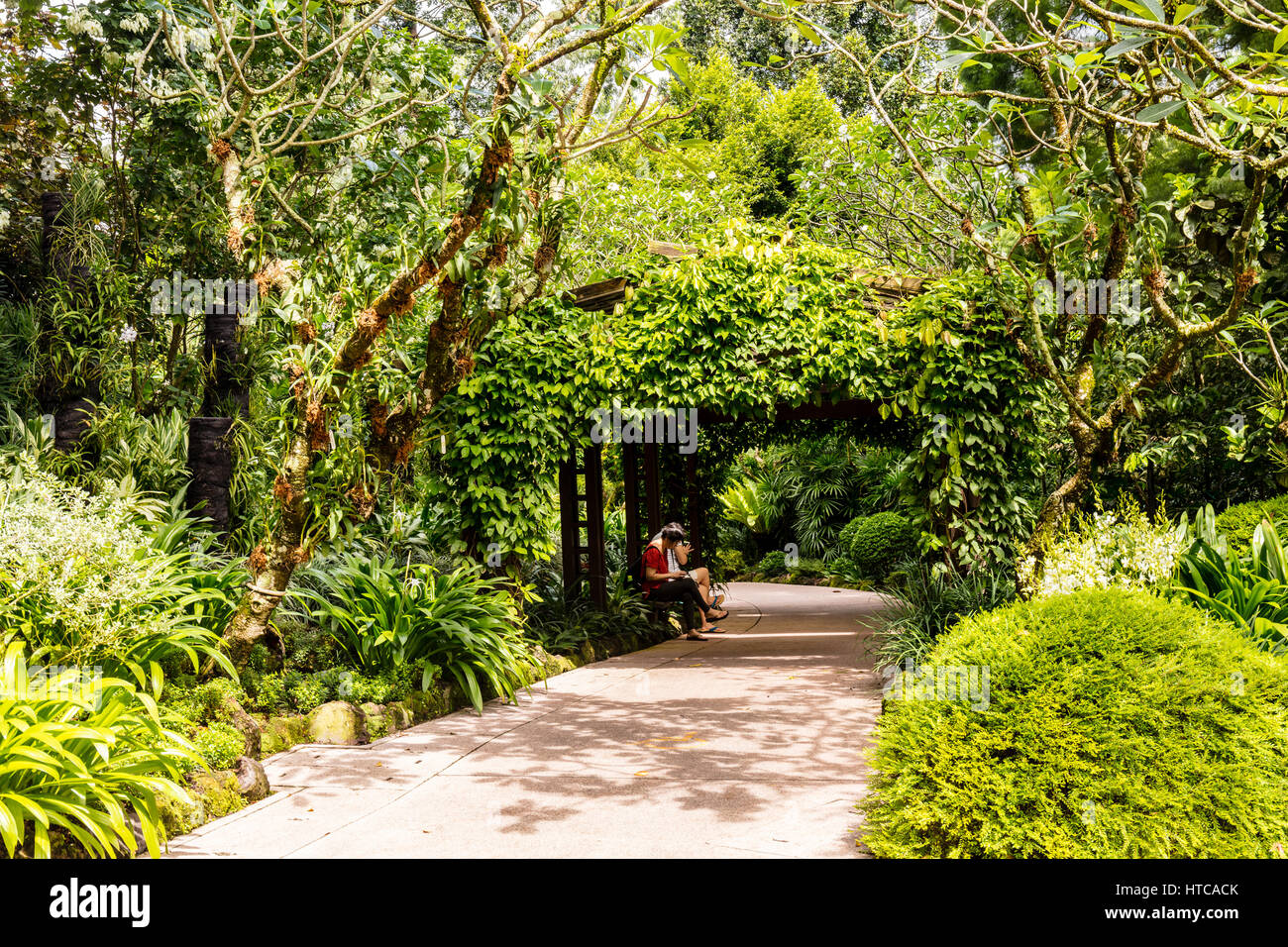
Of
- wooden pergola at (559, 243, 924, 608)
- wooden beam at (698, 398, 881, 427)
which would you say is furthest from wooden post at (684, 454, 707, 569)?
wooden beam at (698, 398, 881, 427)

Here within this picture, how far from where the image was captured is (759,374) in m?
7.64

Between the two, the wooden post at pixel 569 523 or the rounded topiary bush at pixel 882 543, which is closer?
the wooden post at pixel 569 523

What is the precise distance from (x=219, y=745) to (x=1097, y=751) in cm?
375

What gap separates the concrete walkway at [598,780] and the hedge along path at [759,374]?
5.34 feet

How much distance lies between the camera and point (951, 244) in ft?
27.2

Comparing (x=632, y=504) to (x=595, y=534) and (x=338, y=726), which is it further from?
(x=338, y=726)

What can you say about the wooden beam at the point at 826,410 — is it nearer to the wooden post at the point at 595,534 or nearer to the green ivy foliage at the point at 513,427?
the wooden post at the point at 595,534

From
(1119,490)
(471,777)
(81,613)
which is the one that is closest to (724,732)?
(471,777)

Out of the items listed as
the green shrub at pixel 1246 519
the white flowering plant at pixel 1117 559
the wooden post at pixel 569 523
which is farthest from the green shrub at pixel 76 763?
the green shrub at pixel 1246 519

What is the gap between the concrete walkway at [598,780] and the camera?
145 inches

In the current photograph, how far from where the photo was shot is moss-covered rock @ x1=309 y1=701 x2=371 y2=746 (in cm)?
530

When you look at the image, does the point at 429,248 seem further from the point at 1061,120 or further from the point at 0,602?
the point at 1061,120

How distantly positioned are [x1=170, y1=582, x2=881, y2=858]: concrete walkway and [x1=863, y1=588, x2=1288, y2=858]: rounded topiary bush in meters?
0.63
